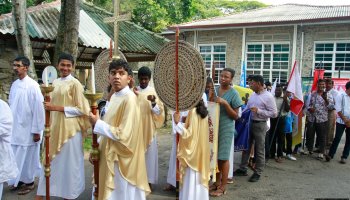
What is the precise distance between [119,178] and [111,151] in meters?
0.29

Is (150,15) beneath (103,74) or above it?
above

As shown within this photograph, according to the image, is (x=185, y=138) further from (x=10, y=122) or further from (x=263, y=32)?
(x=263, y=32)

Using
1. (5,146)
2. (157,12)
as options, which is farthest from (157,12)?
(5,146)

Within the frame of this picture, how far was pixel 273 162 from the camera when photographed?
282 inches

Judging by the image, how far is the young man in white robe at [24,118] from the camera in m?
4.77

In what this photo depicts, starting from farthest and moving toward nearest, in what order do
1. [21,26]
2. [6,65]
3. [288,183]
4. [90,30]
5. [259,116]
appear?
[90,30]
[6,65]
[21,26]
[288,183]
[259,116]

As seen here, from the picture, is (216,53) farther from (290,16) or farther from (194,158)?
(194,158)

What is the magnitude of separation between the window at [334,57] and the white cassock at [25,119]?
1349 cm

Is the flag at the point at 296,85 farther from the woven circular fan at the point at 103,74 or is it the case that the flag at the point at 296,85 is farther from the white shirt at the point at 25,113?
the white shirt at the point at 25,113

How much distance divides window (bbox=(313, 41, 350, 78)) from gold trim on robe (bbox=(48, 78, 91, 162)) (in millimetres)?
13431

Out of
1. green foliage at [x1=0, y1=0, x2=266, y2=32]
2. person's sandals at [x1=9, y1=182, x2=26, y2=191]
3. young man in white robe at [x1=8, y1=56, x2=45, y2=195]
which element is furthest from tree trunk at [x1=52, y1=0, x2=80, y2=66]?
green foliage at [x1=0, y1=0, x2=266, y2=32]

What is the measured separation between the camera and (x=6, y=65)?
7695 millimetres

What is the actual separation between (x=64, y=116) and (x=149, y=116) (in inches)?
50.2

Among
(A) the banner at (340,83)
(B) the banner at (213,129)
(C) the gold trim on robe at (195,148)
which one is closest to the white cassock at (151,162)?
(B) the banner at (213,129)
